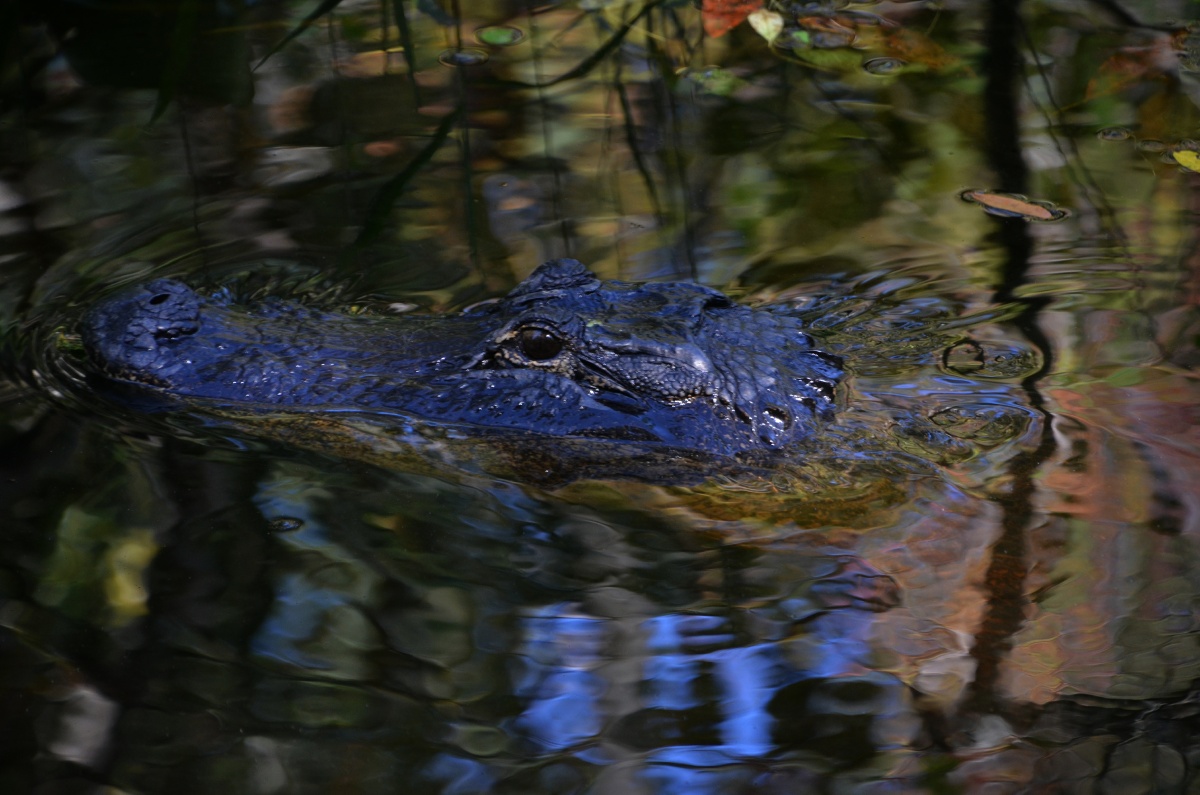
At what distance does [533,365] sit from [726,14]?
3.59 metres

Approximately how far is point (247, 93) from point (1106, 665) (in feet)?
15.5

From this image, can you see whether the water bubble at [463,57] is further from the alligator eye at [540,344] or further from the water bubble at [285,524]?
the water bubble at [285,524]

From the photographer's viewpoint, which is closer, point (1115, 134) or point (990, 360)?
point (990, 360)

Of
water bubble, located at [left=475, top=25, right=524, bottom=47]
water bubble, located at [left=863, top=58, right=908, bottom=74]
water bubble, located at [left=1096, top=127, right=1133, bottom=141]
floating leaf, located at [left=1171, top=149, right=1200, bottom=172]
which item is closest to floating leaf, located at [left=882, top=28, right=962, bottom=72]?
water bubble, located at [left=863, top=58, right=908, bottom=74]

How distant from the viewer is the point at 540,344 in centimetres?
333

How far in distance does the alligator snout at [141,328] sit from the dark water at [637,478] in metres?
0.14

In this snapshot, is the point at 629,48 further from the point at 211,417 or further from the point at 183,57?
the point at 211,417

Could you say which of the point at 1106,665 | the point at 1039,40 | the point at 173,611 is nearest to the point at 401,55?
the point at 1039,40

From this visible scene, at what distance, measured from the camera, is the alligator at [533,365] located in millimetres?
3324

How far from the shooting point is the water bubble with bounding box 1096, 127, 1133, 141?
5.36 meters

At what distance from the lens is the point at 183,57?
18.0ft

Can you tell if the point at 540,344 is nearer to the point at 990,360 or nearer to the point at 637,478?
the point at 637,478

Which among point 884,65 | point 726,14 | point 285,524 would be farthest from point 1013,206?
point 285,524

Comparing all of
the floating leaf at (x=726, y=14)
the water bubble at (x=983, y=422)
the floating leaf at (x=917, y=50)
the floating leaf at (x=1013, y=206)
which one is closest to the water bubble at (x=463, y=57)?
the floating leaf at (x=726, y=14)
